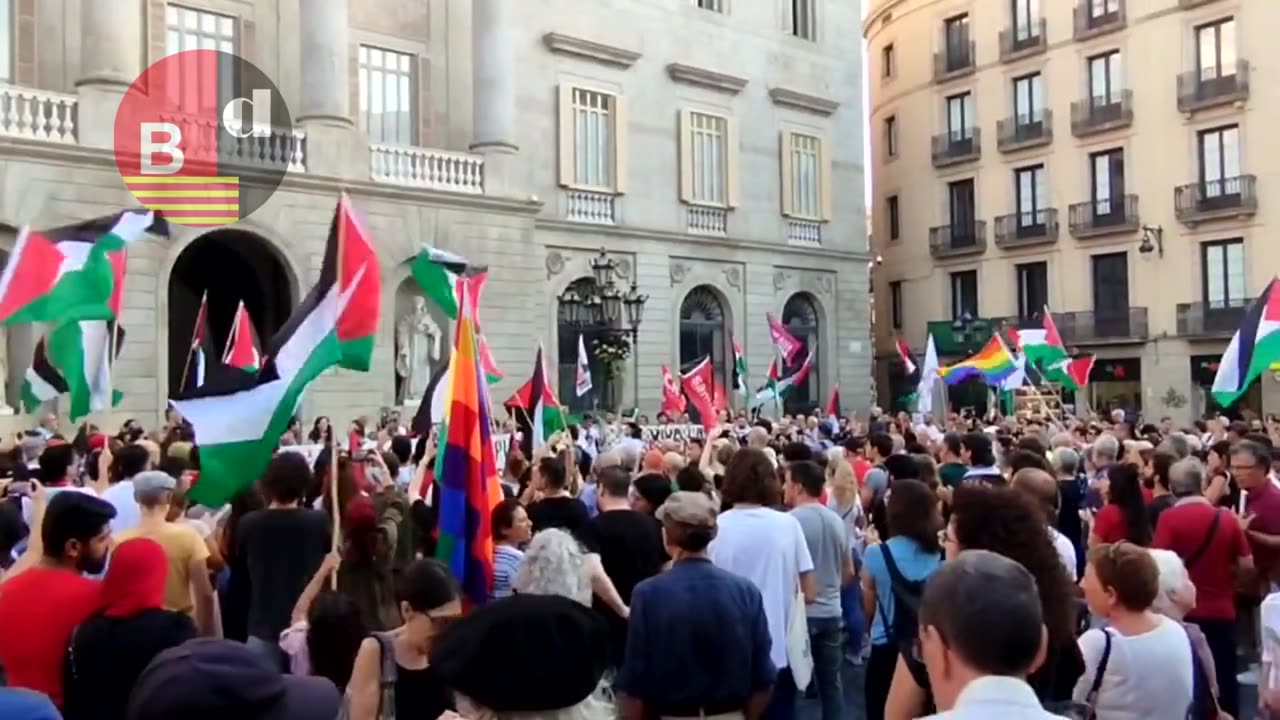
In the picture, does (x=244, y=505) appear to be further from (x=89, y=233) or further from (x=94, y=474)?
(x=89, y=233)

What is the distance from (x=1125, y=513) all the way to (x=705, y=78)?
24288 millimetres

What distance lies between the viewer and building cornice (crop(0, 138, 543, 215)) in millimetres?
18422

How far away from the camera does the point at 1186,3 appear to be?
1323 inches

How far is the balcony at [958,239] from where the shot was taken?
127ft

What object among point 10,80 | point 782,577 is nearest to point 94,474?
point 782,577

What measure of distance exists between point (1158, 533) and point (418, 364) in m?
17.8

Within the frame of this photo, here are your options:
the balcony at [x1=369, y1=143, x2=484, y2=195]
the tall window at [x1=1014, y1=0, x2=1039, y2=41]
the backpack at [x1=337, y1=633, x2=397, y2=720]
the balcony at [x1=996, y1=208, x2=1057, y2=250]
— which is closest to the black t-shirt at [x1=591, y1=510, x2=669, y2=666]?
the backpack at [x1=337, y1=633, x2=397, y2=720]

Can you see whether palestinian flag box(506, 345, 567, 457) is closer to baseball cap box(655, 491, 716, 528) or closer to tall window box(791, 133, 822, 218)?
baseball cap box(655, 491, 716, 528)

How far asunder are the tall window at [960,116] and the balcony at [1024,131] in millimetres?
1347

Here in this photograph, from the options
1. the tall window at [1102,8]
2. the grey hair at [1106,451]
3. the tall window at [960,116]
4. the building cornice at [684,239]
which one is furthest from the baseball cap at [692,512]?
the tall window at [960,116]

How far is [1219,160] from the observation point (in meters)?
33.3

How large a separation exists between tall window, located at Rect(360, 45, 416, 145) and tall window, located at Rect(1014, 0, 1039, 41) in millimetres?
20923

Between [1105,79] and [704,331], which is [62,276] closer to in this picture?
[704,331]

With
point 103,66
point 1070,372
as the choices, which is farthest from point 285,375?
point 1070,372
